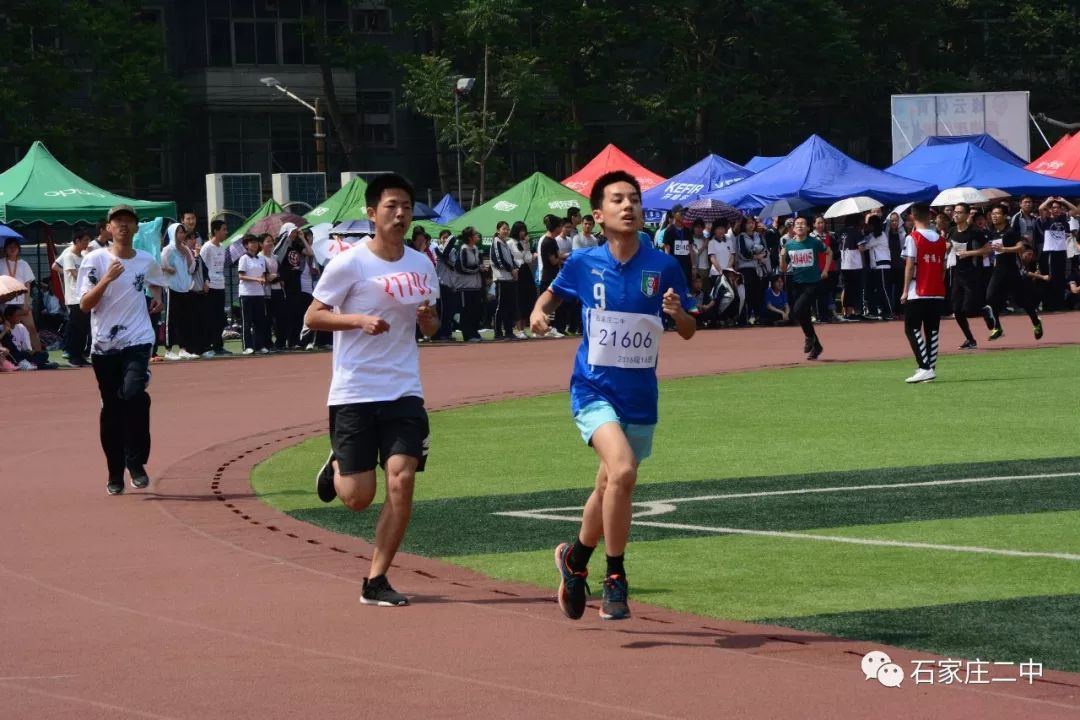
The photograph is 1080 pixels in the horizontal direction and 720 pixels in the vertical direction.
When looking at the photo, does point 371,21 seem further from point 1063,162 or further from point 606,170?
point 1063,162

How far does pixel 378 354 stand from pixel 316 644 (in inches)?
64.5

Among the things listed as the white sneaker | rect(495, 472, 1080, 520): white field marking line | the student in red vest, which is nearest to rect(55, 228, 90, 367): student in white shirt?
the student in red vest

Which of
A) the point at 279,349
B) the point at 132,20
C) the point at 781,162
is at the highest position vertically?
the point at 132,20

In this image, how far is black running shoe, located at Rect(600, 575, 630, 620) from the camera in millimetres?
7852

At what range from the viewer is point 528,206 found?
36.8 meters

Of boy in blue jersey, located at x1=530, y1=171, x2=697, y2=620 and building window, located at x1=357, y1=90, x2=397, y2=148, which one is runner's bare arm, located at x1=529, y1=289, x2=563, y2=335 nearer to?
boy in blue jersey, located at x1=530, y1=171, x2=697, y2=620

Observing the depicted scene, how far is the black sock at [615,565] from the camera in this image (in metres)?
7.89

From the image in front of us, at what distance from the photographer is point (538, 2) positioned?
60.2m

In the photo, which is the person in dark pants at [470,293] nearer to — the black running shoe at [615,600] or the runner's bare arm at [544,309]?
the runner's bare arm at [544,309]

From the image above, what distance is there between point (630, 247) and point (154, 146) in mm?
53930

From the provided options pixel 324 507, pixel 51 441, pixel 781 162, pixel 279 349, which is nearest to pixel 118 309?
pixel 324 507

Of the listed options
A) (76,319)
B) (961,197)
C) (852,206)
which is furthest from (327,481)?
(961,197)

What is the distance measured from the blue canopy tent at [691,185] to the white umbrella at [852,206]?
14.2ft

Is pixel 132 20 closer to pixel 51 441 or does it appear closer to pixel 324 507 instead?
pixel 51 441
